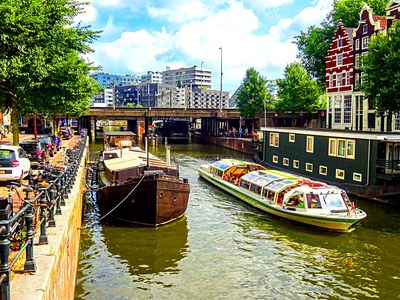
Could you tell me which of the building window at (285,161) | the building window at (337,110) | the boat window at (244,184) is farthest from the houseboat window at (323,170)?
the building window at (337,110)

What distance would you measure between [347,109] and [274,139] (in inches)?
792

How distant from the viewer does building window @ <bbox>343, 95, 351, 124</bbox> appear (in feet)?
183

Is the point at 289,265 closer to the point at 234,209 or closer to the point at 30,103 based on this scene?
the point at 234,209

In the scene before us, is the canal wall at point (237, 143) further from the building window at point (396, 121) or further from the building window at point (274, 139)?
the building window at point (396, 121)

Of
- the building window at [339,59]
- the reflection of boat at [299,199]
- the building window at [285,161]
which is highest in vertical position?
the building window at [339,59]

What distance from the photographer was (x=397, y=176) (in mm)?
26719

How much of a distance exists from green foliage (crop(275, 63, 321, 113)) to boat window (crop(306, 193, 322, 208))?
46291 mm

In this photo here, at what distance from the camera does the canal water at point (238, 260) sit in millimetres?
14555

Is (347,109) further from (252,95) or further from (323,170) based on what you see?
(323,170)

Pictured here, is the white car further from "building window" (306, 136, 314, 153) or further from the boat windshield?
"building window" (306, 136, 314, 153)

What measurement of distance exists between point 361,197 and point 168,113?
192 ft

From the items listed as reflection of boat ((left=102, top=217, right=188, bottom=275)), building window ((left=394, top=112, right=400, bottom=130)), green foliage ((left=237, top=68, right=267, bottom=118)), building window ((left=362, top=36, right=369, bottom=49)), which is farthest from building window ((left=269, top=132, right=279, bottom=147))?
green foliage ((left=237, top=68, right=267, bottom=118))

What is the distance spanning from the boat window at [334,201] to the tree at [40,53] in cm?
1382

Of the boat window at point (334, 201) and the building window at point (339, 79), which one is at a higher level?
the building window at point (339, 79)
